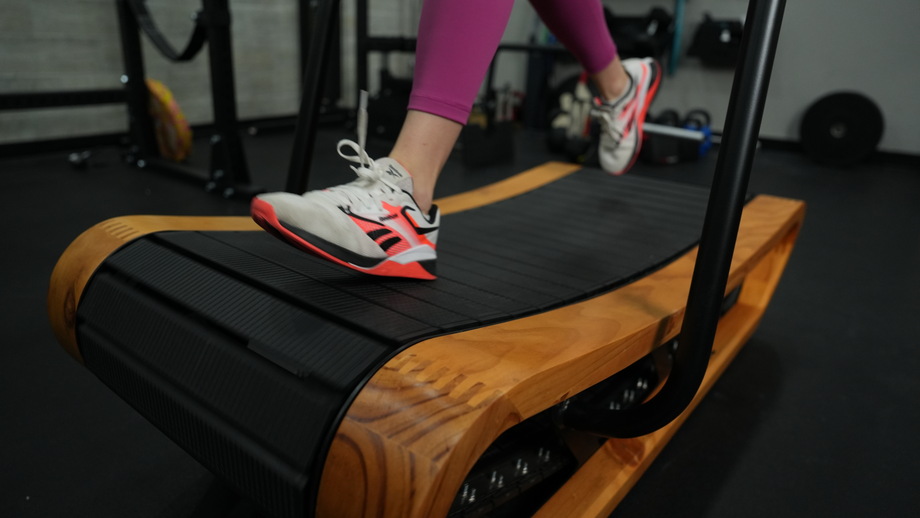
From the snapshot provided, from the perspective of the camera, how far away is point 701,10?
4.01 meters

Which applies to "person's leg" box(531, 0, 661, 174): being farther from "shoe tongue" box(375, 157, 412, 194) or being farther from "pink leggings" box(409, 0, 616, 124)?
"shoe tongue" box(375, 157, 412, 194)

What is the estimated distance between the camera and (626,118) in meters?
1.25

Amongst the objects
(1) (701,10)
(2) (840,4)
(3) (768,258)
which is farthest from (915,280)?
(1) (701,10)

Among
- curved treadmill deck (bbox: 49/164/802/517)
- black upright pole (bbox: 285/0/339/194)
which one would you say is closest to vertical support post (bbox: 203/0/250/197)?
black upright pole (bbox: 285/0/339/194)

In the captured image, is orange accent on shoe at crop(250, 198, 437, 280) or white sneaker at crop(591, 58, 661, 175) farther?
white sneaker at crop(591, 58, 661, 175)

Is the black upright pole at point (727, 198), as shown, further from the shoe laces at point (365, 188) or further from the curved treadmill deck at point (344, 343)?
the shoe laces at point (365, 188)

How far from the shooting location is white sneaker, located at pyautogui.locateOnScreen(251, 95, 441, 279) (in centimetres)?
66

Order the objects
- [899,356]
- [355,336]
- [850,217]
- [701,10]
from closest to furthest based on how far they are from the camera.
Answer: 1. [355,336]
2. [899,356]
3. [850,217]
4. [701,10]

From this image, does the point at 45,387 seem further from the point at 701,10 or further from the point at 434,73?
the point at 701,10

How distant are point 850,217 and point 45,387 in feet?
9.10

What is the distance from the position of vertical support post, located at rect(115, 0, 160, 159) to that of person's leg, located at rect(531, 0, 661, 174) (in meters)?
2.18

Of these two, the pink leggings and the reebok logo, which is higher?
the pink leggings

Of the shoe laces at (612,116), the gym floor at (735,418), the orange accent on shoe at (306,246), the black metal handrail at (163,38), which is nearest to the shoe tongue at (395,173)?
the orange accent on shoe at (306,246)

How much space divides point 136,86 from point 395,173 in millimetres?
2340
